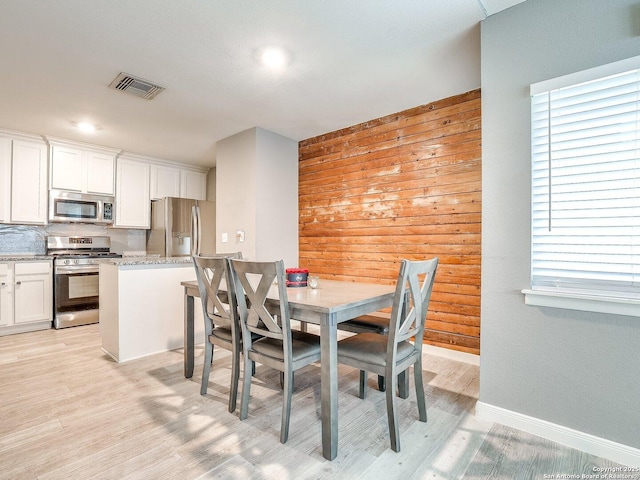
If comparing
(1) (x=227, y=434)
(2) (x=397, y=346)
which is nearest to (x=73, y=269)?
(1) (x=227, y=434)

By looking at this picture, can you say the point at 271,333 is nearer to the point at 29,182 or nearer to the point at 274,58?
the point at 274,58

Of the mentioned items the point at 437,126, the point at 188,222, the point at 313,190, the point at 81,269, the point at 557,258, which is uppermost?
the point at 437,126

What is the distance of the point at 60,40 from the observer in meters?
2.15

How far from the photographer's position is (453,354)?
307 centimetres

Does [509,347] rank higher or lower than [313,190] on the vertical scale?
lower

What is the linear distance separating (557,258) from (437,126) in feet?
6.02

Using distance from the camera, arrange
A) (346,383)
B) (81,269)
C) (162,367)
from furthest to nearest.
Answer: (81,269) → (162,367) → (346,383)

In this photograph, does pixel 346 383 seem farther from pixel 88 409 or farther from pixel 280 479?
pixel 88 409

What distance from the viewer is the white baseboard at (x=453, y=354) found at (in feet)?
9.66

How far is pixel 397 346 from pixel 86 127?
407 centimetres

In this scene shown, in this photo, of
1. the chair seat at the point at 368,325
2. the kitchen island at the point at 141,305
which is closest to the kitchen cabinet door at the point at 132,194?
the kitchen island at the point at 141,305

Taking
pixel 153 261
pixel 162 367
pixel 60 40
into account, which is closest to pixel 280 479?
pixel 162 367

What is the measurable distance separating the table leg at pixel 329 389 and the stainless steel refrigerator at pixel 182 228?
3.60 meters

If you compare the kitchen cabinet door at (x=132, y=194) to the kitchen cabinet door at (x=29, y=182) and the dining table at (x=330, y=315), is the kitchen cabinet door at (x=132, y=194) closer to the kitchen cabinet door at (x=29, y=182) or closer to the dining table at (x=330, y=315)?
the kitchen cabinet door at (x=29, y=182)
